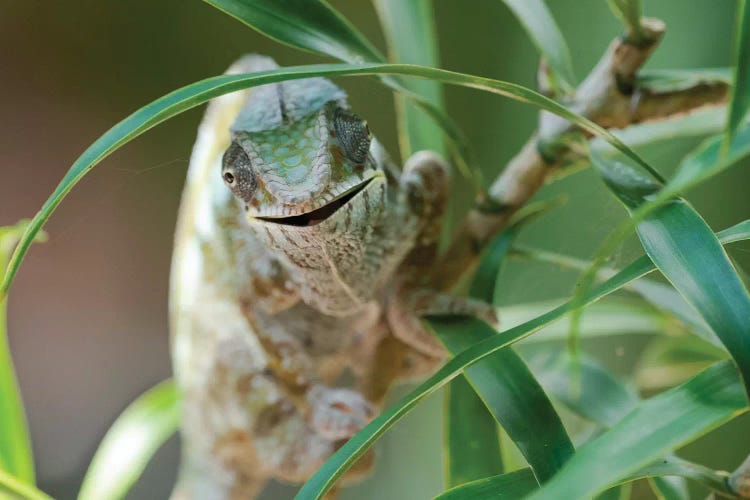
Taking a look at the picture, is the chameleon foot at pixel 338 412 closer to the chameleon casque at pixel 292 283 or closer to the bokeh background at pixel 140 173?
the chameleon casque at pixel 292 283

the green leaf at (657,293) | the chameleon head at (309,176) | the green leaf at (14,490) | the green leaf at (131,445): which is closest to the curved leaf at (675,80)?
the green leaf at (657,293)

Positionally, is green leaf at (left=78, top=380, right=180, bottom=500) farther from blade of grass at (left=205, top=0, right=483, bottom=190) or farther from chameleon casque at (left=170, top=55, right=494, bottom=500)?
blade of grass at (left=205, top=0, right=483, bottom=190)

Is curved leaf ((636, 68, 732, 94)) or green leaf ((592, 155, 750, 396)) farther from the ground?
curved leaf ((636, 68, 732, 94))

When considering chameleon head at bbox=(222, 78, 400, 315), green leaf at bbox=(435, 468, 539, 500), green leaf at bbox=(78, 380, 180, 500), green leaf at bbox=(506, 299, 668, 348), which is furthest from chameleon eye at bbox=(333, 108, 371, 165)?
green leaf at bbox=(78, 380, 180, 500)

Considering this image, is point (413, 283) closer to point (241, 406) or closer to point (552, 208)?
point (552, 208)

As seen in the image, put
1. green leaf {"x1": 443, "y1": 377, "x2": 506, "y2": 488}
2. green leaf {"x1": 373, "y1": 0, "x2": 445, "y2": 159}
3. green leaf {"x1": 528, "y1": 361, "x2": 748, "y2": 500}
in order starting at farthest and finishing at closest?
green leaf {"x1": 373, "y1": 0, "x2": 445, "y2": 159} → green leaf {"x1": 443, "y1": 377, "x2": 506, "y2": 488} → green leaf {"x1": 528, "y1": 361, "x2": 748, "y2": 500}

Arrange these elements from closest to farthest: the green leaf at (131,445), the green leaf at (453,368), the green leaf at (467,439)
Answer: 1. the green leaf at (453,368)
2. the green leaf at (467,439)
3. the green leaf at (131,445)
